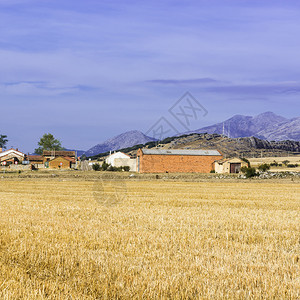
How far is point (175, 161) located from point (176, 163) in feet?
1.61

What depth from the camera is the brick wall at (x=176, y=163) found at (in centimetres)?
8575

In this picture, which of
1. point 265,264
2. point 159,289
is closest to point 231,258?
point 265,264

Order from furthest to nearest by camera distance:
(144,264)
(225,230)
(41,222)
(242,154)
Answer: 1. (242,154)
2. (41,222)
3. (225,230)
4. (144,264)

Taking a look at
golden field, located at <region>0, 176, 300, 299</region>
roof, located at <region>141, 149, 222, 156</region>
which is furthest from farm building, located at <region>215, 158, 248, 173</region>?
golden field, located at <region>0, 176, 300, 299</region>

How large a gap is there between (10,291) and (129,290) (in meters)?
1.80

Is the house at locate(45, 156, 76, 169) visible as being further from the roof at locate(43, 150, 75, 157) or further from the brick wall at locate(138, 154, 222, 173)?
the brick wall at locate(138, 154, 222, 173)

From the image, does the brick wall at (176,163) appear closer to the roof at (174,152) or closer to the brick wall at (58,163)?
the roof at (174,152)

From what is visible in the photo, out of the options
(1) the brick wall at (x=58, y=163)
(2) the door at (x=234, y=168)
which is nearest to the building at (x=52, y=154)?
(1) the brick wall at (x=58, y=163)

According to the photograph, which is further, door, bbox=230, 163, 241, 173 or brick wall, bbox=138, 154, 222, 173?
brick wall, bbox=138, 154, 222, 173

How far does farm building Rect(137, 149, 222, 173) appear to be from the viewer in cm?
8588

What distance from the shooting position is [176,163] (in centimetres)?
8769

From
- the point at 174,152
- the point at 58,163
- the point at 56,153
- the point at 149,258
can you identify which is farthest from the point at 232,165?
the point at 56,153

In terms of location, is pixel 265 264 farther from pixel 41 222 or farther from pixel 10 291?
pixel 41 222

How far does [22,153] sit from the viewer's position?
474ft
